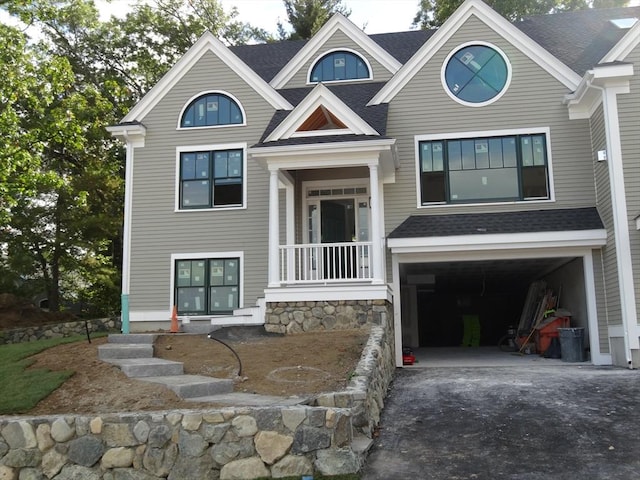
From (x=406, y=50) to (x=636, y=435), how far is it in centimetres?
1259

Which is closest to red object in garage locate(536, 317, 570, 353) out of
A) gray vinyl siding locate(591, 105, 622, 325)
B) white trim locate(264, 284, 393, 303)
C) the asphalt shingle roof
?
gray vinyl siding locate(591, 105, 622, 325)

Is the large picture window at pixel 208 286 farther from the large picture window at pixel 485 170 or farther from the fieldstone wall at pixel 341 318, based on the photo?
the large picture window at pixel 485 170

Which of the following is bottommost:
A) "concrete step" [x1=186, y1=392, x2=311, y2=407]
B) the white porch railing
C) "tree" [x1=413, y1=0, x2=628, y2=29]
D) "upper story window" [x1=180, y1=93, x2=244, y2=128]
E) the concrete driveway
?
the concrete driveway

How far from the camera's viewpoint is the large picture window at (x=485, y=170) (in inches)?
531

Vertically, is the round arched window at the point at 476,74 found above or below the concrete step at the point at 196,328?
above

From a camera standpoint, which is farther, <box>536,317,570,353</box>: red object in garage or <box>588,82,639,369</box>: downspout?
<box>536,317,570,353</box>: red object in garage

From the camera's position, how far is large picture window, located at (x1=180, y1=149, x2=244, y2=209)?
1476 cm

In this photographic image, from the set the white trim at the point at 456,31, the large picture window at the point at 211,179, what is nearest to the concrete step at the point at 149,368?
the large picture window at the point at 211,179

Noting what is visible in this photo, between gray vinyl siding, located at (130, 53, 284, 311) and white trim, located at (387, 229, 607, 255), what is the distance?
137 inches

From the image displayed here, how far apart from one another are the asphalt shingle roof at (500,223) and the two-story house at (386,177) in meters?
0.05

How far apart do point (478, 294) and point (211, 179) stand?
1125cm

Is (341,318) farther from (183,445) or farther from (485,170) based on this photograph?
(183,445)

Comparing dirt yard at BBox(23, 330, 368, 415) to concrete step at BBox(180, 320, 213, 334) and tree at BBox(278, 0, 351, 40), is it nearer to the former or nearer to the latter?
concrete step at BBox(180, 320, 213, 334)

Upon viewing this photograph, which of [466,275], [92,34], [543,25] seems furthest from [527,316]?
[92,34]
